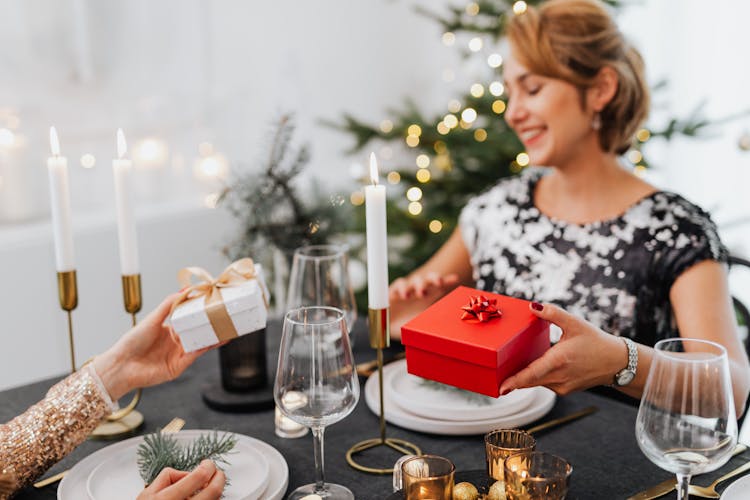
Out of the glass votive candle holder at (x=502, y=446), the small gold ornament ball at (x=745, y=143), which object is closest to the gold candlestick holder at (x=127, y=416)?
the glass votive candle holder at (x=502, y=446)

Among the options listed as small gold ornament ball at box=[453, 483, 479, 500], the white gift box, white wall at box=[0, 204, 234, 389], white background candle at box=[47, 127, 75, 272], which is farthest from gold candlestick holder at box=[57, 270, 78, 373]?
white wall at box=[0, 204, 234, 389]

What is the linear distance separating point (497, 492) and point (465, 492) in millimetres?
40

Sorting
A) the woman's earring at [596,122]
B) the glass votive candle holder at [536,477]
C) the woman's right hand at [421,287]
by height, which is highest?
the woman's earring at [596,122]

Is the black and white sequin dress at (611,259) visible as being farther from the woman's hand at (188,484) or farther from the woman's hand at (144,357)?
the woman's hand at (188,484)

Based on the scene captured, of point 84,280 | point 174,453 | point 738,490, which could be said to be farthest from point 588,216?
point 84,280

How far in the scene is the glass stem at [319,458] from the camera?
1.16 m

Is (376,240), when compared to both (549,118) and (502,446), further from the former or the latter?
(549,118)

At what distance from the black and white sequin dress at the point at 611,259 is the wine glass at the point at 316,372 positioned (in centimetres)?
90

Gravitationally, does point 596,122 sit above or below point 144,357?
above

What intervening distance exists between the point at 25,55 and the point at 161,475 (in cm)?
245

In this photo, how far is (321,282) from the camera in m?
1.55

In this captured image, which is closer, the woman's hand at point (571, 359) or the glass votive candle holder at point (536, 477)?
the glass votive candle holder at point (536, 477)

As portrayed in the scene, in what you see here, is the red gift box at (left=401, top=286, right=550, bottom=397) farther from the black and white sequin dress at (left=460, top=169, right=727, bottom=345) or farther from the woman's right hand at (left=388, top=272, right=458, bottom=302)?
the black and white sequin dress at (left=460, top=169, right=727, bottom=345)

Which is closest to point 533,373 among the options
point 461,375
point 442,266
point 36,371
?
point 461,375
